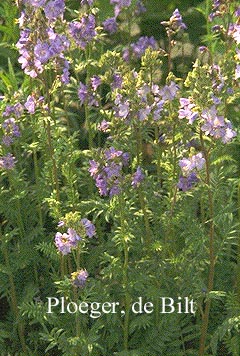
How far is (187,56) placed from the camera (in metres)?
4.70

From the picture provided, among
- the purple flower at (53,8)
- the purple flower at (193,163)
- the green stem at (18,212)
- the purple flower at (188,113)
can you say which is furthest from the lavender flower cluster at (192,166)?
the green stem at (18,212)

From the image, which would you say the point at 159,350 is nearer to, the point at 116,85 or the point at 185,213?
the point at 185,213

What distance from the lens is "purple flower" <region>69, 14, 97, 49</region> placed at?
3057mm

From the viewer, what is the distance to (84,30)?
307 centimetres

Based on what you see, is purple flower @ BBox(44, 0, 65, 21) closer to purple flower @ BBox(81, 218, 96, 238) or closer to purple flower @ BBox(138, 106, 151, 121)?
purple flower @ BBox(138, 106, 151, 121)

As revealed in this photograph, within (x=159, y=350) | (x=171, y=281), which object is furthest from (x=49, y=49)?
(x=159, y=350)

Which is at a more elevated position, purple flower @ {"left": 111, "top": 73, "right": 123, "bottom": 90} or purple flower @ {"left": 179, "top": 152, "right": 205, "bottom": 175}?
purple flower @ {"left": 111, "top": 73, "right": 123, "bottom": 90}

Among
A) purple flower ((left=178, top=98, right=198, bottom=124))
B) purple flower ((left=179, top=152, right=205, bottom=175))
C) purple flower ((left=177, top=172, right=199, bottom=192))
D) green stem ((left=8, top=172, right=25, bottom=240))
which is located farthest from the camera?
green stem ((left=8, top=172, right=25, bottom=240))

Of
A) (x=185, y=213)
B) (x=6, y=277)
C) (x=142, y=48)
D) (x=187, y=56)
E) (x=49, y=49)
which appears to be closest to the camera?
(x=49, y=49)

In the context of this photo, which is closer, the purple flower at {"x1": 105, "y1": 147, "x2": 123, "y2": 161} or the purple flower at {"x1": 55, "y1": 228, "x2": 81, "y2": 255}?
the purple flower at {"x1": 55, "y1": 228, "x2": 81, "y2": 255}

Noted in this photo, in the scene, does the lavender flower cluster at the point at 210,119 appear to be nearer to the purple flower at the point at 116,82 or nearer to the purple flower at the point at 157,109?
the purple flower at the point at 157,109

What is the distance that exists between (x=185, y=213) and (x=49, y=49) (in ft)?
2.54

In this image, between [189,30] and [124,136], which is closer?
[124,136]

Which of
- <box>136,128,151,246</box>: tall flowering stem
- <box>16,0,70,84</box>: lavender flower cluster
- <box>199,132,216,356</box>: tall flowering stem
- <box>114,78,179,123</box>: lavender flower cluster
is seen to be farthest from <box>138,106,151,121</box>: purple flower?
<box>16,0,70,84</box>: lavender flower cluster
